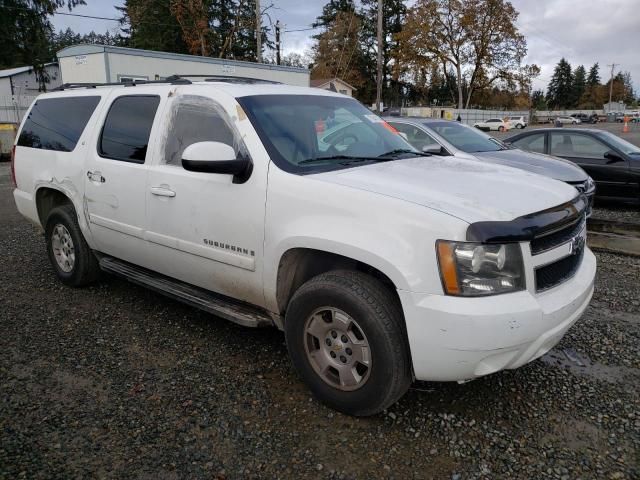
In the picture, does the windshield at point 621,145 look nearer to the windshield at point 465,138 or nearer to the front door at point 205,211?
the windshield at point 465,138

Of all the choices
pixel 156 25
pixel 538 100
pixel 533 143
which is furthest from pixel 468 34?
pixel 538 100

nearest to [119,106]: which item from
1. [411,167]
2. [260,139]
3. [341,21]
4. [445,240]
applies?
Result: [260,139]

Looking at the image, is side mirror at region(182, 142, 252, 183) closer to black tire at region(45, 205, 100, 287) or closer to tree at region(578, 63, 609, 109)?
black tire at region(45, 205, 100, 287)

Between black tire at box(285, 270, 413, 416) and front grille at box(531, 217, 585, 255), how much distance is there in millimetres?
760

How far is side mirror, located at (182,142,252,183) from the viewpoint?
304cm

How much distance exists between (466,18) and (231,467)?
54.1 metres

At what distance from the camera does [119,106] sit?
14.1 ft

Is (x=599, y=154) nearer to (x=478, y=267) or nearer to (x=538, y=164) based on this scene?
(x=538, y=164)

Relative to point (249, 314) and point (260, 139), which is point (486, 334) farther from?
point (260, 139)

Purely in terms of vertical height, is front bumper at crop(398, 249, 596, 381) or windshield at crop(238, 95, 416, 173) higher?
windshield at crop(238, 95, 416, 173)

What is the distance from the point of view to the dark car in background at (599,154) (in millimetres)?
8352

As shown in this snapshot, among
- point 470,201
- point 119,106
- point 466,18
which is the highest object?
point 466,18

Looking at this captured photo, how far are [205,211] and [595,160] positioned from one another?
7.69 m

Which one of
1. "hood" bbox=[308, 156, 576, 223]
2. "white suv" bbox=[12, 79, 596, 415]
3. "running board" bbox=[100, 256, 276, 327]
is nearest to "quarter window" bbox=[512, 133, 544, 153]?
"white suv" bbox=[12, 79, 596, 415]
